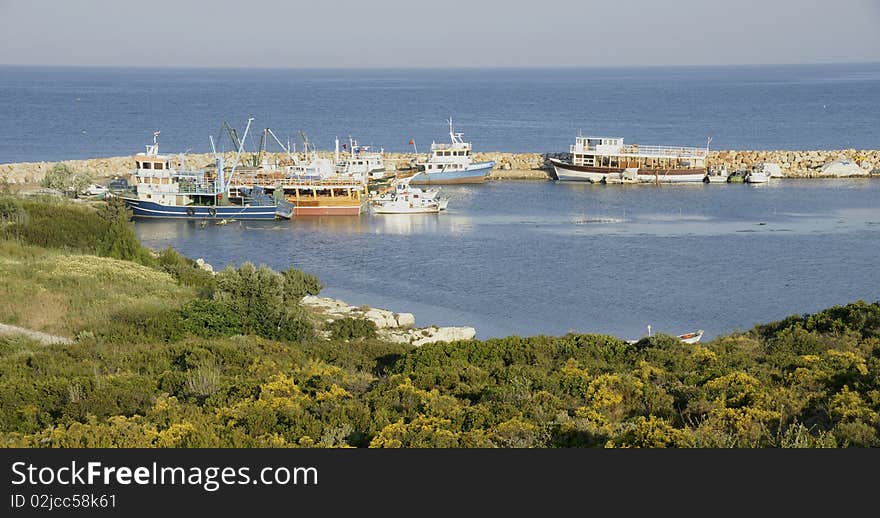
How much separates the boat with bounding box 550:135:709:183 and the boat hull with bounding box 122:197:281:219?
13298mm

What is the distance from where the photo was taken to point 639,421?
5.59 meters

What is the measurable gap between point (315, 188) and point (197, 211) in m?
3.70

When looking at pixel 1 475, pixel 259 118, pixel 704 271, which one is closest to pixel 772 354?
pixel 1 475

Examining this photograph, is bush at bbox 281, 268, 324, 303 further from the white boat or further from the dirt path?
the white boat

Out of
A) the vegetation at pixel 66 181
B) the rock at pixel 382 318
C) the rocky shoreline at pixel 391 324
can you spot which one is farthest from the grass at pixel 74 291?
the vegetation at pixel 66 181

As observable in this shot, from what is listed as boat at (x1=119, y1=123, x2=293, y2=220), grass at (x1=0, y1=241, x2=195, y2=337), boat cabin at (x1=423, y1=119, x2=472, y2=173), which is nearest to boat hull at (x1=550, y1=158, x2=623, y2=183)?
boat cabin at (x1=423, y1=119, x2=472, y2=173)

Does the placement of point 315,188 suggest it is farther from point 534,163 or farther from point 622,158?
point 622,158

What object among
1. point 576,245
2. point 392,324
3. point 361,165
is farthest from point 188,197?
point 392,324

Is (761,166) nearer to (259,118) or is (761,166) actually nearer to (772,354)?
(772,354)

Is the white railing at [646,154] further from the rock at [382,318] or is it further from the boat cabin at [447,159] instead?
the rock at [382,318]

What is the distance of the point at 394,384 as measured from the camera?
7.28 metres

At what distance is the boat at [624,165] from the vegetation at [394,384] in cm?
2715

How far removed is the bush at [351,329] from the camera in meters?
12.4

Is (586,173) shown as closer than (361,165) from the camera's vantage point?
No
